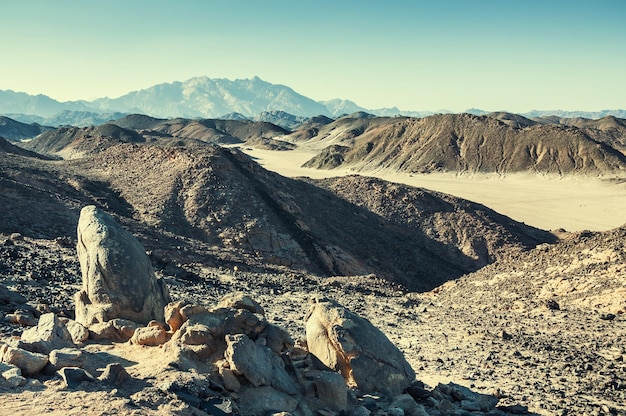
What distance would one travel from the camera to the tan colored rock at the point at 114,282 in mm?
10250

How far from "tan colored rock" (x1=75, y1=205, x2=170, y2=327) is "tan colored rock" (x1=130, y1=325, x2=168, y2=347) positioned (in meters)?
1.73

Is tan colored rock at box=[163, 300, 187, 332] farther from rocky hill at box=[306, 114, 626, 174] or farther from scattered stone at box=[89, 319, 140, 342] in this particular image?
rocky hill at box=[306, 114, 626, 174]

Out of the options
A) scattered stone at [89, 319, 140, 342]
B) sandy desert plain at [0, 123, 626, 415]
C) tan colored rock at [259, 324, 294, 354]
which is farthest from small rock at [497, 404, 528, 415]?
scattered stone at [89, 319, 140, 342]

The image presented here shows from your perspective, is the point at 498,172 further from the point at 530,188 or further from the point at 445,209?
the point at 445,209

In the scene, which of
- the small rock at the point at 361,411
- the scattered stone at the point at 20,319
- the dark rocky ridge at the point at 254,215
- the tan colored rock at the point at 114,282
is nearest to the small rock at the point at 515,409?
the small rock at the point at 361,411

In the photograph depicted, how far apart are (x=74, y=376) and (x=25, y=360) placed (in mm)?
727

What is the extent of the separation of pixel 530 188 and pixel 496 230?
34.5m

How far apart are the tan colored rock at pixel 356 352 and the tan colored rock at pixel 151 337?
2.70 meters

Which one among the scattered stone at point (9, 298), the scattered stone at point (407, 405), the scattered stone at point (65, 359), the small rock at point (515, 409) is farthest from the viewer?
the scattered stone at point (9, 298)

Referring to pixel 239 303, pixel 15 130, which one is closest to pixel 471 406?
pixel 239 303

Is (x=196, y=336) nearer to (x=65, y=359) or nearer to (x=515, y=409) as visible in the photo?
(x=65, y=359)

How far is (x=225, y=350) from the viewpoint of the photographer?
7.90m

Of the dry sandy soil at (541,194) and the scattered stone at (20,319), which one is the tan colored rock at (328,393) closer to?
the scattered stone at (20,319)

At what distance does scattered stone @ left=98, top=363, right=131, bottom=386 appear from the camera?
6691 millimetres
